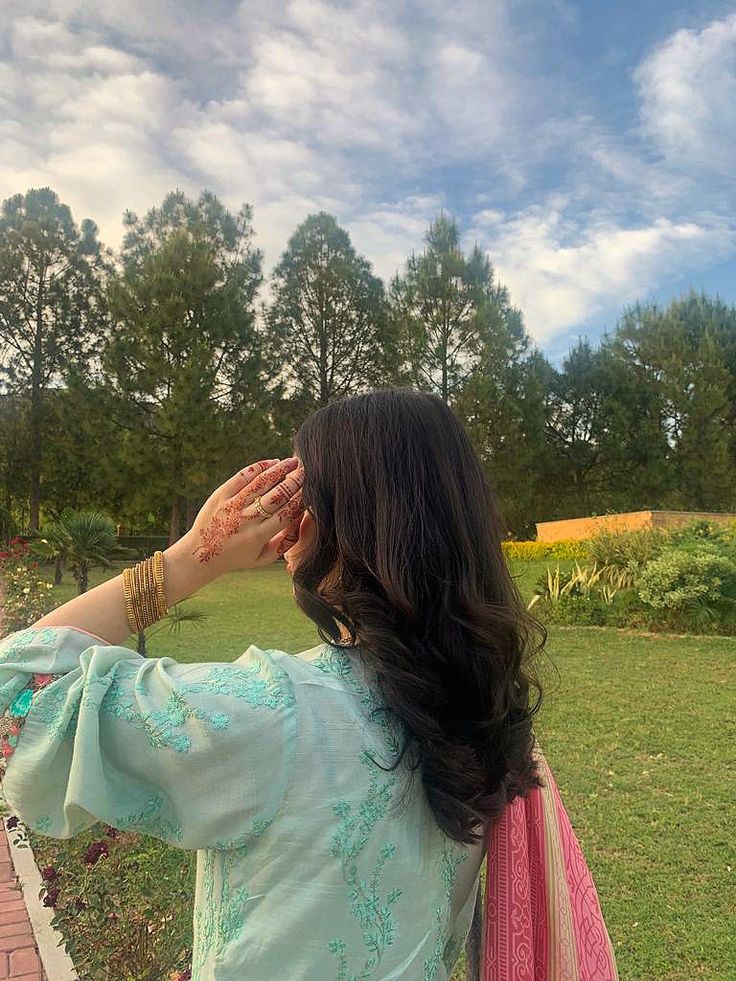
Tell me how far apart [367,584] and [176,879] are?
2193 mm

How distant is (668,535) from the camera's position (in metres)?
11.4

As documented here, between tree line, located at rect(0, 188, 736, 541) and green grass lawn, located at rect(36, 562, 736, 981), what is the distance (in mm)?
14025

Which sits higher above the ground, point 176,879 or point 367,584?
point 367,584

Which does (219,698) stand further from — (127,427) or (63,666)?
(127,427)

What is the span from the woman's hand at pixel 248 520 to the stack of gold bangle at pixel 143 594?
51mm

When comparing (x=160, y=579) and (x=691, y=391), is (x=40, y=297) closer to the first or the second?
(x=691, y=391)

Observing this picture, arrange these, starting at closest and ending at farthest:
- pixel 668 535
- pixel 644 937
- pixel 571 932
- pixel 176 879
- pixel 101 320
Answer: pixel 571 932
pixel 176 879
pixel 644 937
pixel 668 535
pixel 101 320

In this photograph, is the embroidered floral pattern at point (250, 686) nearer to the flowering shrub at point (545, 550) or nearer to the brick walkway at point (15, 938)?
the brick walkway at point (15, 938)

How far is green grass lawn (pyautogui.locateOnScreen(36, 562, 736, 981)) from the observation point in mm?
2922

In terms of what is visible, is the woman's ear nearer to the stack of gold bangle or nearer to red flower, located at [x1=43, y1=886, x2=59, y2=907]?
the stack of gold bangle

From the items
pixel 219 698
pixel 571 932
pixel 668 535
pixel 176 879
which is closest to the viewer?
pixel 219 698

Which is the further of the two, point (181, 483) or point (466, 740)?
point (181, 483)

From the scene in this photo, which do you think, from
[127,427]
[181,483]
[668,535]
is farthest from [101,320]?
[668,535]

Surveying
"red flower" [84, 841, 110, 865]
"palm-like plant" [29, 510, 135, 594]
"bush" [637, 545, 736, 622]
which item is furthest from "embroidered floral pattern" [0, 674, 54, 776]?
"bush" [637, 545, 736, 622]
